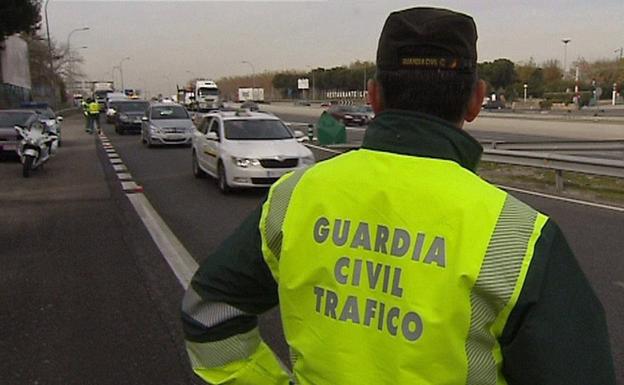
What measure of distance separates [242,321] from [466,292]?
0.61 metres

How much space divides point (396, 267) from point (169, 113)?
2281 cm

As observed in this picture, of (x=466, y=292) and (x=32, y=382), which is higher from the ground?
(x=466, y=292)

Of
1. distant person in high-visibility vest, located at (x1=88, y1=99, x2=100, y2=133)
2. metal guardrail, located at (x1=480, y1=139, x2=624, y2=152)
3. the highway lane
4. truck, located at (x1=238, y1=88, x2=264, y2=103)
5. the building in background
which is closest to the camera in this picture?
the highway lane

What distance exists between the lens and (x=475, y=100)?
1465 millimetres

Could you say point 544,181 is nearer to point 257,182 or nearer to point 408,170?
point 257,182

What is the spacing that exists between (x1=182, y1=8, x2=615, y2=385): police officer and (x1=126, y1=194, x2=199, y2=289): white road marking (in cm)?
357

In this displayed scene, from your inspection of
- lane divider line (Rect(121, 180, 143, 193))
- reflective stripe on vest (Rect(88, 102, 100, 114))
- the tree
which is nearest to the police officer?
lane divider line (Rect(121, 180, 143, 193))

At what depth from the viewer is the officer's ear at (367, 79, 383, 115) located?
4.76 feet

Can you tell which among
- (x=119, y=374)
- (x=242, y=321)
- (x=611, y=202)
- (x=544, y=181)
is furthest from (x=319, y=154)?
(x=242, y=321)

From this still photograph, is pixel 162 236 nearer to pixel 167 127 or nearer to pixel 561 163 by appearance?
pixel 561 163

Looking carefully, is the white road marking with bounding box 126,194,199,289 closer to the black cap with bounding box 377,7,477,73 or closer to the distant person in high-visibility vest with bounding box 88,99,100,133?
the black cap with bounding box 377,7,477,73

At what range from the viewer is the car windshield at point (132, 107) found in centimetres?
3085

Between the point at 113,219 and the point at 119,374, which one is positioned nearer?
the point at 119,374

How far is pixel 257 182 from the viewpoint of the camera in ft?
36.2
